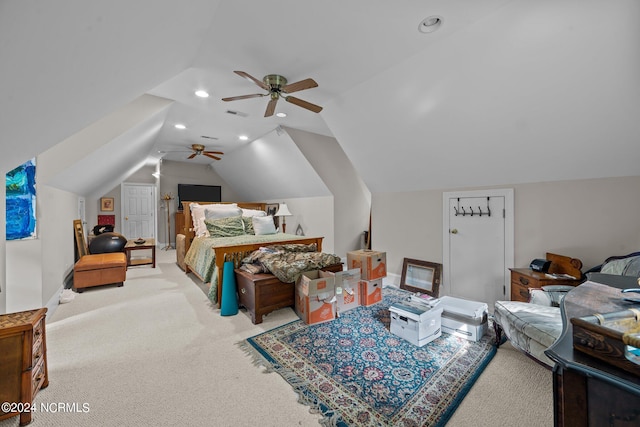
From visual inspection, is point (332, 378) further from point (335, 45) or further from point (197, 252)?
point (197, 252)

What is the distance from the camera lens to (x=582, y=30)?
1581 millimetres

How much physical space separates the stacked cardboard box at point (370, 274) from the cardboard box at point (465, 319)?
0.79m

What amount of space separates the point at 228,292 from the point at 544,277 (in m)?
2.95

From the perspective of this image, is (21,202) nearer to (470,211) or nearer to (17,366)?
(17,366)

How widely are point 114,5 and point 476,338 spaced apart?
3.09 metres

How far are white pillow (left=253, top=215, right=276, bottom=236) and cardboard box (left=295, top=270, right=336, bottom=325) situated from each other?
1960mm

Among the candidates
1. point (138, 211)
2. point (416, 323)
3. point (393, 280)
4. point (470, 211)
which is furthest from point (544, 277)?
point (138, 211)

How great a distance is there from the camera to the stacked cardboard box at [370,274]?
2.97m

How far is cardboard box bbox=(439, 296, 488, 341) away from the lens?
2.20 metres

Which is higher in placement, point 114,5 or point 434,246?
point 114,5

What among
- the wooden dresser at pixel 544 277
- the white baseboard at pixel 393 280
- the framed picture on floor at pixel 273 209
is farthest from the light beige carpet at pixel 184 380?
the framed picture on floor at pixel 273 209

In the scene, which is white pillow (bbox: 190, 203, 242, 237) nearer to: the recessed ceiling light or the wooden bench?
the wooden bench

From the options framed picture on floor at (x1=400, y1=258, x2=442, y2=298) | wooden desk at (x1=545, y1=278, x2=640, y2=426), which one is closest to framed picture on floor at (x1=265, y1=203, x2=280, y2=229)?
framed picture on floor at (x1=400, y1=258, x2=442, y2=298)

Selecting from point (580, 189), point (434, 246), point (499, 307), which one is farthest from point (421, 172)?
point (499, 307)
